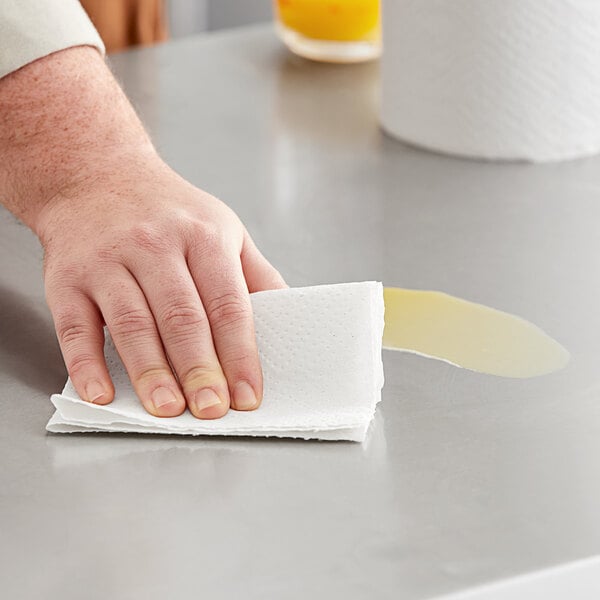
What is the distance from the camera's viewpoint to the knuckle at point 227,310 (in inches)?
24.9

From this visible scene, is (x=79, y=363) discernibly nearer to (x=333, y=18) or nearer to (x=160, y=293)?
(x=160, y=293)

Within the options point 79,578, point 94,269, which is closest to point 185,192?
point 94,269

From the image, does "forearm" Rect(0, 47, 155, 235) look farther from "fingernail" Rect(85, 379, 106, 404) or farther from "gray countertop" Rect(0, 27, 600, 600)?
"fingernail" Rect(85, 379, 106, 404)

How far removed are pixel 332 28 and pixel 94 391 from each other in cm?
69

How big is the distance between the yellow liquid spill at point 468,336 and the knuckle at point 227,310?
104 mm

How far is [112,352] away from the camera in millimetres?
650

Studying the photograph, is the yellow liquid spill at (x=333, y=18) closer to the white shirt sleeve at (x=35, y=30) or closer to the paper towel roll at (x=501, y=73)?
the paper towel roll at (x=501, y=73)

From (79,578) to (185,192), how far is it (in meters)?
0.30

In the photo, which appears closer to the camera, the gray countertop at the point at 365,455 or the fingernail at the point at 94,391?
the gray countertop at the point at 365,455

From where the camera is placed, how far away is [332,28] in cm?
119

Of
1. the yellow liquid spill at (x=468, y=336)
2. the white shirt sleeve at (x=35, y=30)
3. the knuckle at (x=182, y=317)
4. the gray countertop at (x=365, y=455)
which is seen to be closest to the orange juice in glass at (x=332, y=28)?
the gray countertop at (x=365, y=455)

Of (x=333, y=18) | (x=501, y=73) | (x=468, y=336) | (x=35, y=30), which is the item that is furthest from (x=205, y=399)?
(x=333, y=18)

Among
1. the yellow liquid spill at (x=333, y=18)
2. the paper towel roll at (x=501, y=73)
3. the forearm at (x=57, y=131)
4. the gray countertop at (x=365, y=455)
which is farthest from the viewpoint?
the yellow liquid spill at (x=333, y=18)

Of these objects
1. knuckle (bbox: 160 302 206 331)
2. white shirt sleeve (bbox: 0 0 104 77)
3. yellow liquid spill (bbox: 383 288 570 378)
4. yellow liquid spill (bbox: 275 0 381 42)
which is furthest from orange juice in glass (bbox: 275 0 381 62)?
knuckle (bbox: 160 302 206 331)
